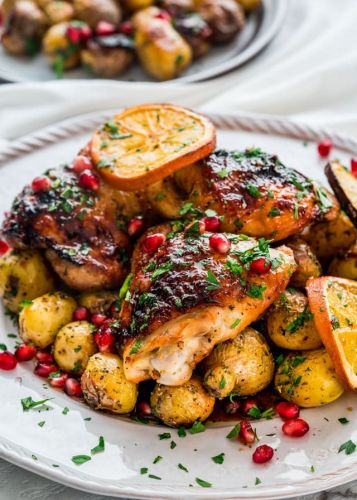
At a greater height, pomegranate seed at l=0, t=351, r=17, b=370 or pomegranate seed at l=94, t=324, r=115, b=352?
pomegranate seed at l=94, t=324, r=115, b=352

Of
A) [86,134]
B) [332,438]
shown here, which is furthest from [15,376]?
[86,134]

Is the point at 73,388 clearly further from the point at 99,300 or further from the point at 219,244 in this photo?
the point at 219,244

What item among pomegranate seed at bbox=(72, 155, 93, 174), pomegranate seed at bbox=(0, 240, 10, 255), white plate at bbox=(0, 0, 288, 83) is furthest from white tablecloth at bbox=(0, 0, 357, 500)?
pomegranate seed at bbox=(72, 155, 93, 174)

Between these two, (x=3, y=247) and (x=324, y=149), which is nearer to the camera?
(x=3, y=247)

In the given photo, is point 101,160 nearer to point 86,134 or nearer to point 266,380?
point 86,134

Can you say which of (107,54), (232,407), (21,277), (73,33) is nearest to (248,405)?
(232,407)

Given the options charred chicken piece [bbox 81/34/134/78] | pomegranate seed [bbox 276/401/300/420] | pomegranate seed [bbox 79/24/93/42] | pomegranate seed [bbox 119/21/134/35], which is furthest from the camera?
pomegranate seed [bbox 119/21/134/35]

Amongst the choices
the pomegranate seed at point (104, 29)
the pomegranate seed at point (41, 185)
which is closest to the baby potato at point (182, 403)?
the pomegranate seed at point (41, 185)

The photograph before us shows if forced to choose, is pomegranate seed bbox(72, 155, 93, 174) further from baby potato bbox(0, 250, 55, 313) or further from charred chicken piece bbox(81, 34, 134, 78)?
charred chicken piece bbox(81, 34, 134, 78)
